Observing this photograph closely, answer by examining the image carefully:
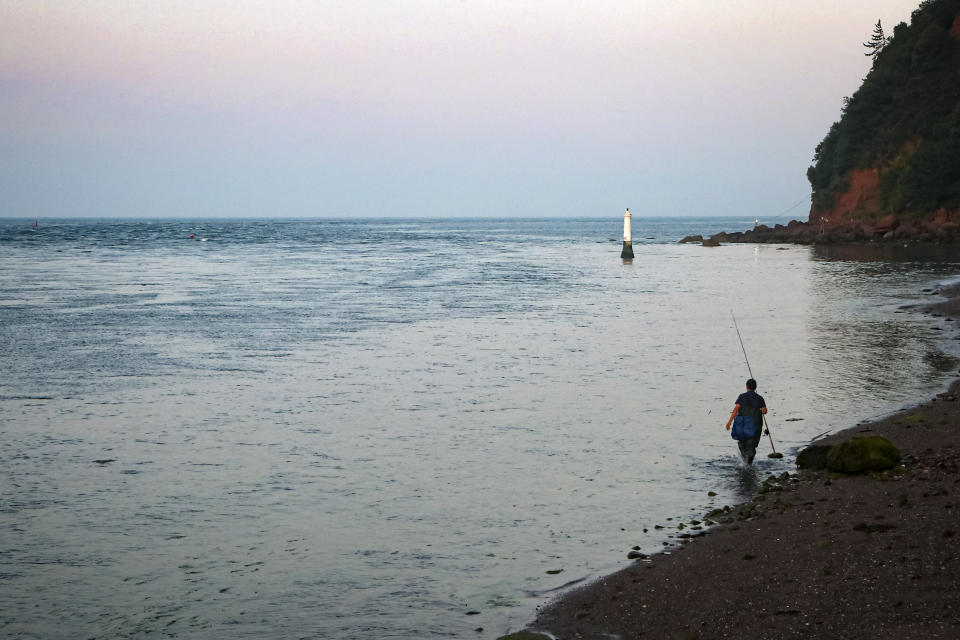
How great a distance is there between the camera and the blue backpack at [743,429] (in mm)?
12141

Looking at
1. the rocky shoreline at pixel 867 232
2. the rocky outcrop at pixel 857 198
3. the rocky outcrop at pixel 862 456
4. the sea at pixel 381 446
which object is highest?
the rocky outcrop at pixel 857 198

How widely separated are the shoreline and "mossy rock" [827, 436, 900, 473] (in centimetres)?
18

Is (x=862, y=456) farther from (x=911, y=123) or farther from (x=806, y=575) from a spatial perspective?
(x=911, y=123)

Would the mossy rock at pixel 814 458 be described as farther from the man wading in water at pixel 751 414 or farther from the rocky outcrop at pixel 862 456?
the man wading in water at pixel 751 414

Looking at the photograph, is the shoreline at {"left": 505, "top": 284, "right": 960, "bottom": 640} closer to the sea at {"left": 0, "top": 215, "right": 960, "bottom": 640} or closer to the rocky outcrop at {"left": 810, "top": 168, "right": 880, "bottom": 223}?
the sea at {"left": 0, "top": 215, "right": 960, "bottom": 640}

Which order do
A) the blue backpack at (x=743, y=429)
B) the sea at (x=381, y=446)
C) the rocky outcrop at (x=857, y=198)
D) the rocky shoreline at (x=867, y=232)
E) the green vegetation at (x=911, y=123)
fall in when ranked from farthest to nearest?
the rocky outcrop at (x=857, y=198), the green vegetation at (x=911, y=123), the rocky shoreline at (x=867, y=232), the blue backpack at (x=743, y=429), the sea at (x=381, y=446)

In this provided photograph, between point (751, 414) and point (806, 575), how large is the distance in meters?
4.64

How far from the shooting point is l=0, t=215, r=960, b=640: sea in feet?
27.9

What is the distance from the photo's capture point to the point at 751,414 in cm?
1232

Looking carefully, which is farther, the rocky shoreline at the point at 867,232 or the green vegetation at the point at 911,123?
the green vegetation at the point at 911,123

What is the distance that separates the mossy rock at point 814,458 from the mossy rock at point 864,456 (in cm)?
26

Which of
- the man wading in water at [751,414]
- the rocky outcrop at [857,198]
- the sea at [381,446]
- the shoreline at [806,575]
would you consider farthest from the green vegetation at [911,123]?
the shoreline at [806,575]

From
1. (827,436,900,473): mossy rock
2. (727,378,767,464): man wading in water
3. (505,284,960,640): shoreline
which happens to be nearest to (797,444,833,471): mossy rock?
(827,436,900,473): mossy rock

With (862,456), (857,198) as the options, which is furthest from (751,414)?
(857,198)
